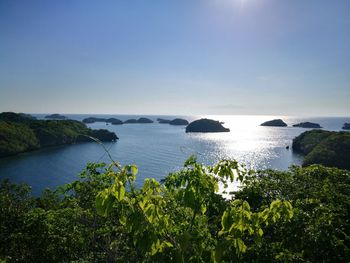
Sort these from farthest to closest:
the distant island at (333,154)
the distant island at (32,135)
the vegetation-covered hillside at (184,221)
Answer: the distant island at (32,135)
the distant island at (333,154)
the vegetation-covered hillside at (184,221)

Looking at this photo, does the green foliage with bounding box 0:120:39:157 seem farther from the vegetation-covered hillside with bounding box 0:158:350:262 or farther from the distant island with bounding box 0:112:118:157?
the vegetation-covered hillside with bounding box 0:158:350:262

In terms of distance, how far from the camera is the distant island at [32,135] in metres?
101

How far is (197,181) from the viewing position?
222 inches

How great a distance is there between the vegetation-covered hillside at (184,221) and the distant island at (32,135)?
245ft

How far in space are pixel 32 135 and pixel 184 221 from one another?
403ft

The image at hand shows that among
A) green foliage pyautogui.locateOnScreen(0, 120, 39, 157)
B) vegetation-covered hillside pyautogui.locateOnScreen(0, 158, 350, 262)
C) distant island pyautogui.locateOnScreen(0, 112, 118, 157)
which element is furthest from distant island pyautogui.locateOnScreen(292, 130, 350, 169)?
green foliage pyautogui.locateOnScreen(0, 120, 39, 157)

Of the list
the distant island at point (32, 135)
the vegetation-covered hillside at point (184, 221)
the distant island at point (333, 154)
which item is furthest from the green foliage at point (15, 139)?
the distant island at point (333, 154)

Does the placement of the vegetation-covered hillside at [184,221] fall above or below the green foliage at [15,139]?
above

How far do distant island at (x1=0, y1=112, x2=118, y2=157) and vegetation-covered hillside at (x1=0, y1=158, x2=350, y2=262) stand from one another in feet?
245

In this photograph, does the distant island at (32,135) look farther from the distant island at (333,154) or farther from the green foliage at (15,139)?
the distant island at (333,154)

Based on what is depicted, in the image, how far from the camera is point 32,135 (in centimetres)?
11719

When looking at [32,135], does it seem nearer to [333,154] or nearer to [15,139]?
[15,139]

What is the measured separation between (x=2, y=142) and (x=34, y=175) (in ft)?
129

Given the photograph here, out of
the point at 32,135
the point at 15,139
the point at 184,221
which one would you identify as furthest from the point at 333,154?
the point at 32,135
